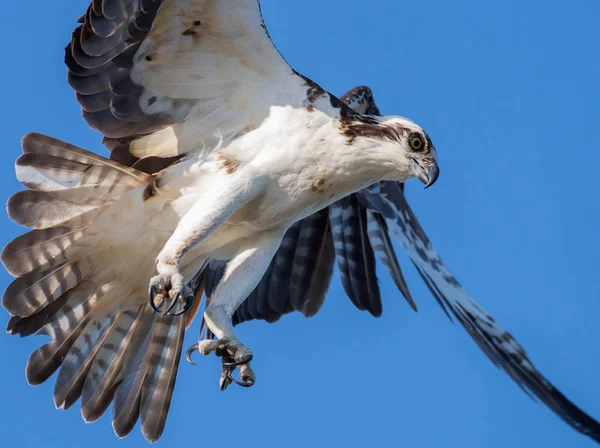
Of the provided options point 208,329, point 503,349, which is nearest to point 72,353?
point 208,329

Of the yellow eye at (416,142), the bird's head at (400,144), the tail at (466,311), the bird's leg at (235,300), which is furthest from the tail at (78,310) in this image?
the tail at (466,311)

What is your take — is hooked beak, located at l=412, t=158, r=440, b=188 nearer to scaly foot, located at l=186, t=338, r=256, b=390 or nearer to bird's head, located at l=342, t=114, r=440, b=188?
bird's head, located at l=342, t=114, r=440, b=188

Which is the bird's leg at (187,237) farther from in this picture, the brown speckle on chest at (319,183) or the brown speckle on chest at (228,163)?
the brown speckle on chest at (319,183)

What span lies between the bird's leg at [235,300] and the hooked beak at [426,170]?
1191mm

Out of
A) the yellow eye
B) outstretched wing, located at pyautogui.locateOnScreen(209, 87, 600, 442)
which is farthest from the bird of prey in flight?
outstretched wing, located at pyautogui.locateOnScreen(209, 87, 600, 442)

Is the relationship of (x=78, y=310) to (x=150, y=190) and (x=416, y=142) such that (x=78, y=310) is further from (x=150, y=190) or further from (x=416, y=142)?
(x=416, y=142)

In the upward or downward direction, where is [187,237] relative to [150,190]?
downward

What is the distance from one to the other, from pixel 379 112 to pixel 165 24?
9.60 ft

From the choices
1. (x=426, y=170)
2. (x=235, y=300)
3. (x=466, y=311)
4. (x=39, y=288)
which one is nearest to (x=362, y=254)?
(x=466, y=311)

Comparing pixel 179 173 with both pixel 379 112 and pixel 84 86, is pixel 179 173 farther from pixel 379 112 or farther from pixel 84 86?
pixel 379 112

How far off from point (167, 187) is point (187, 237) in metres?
0.70

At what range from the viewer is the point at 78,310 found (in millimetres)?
9359

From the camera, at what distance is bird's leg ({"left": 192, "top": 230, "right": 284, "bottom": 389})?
8.70 metres

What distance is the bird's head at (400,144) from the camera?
8867 millimetres
